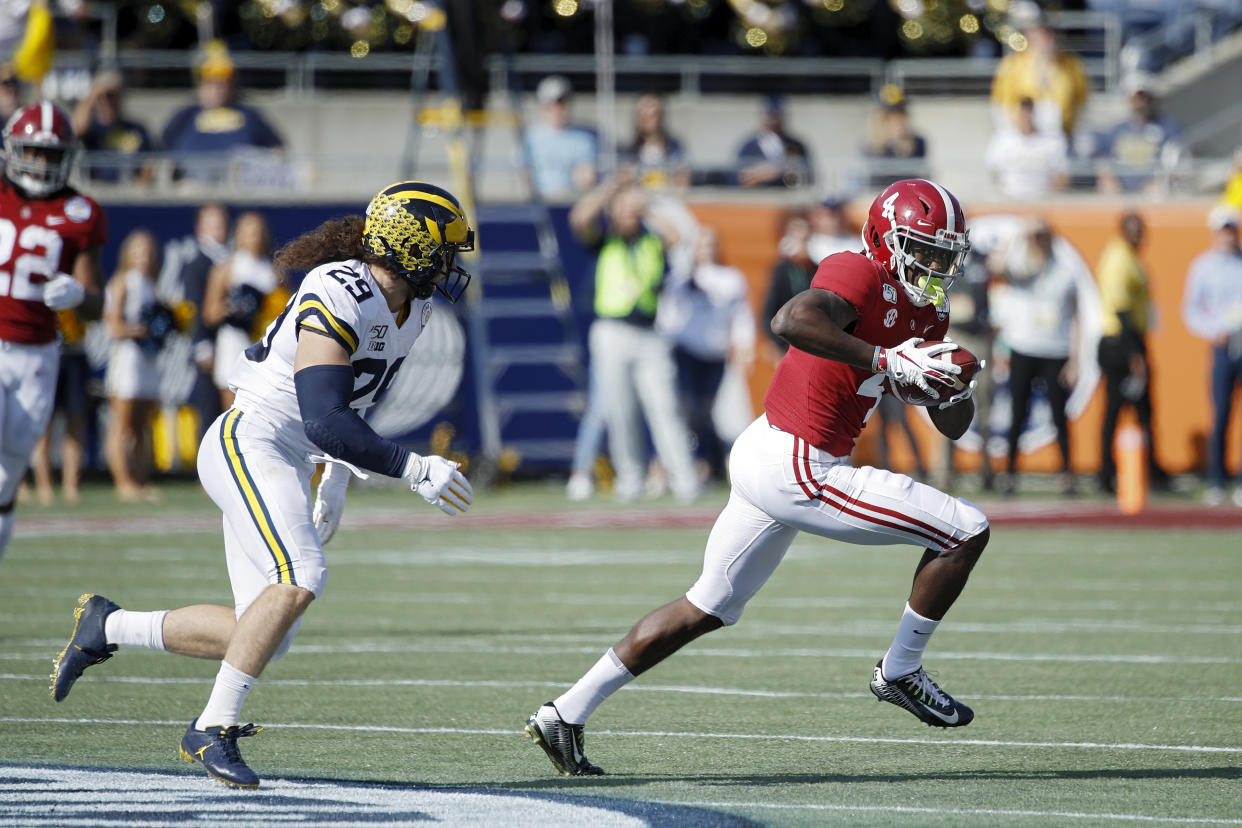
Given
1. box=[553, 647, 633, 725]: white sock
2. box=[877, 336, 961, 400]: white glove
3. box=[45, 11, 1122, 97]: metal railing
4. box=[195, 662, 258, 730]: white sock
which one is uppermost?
box=[45, 11, 1122, 97]: metal railing

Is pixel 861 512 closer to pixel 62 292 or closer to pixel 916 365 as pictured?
pixel 916 365

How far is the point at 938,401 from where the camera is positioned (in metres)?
4.75

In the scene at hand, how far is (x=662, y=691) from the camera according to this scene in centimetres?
638

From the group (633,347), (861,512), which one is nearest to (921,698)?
→ (861,512)

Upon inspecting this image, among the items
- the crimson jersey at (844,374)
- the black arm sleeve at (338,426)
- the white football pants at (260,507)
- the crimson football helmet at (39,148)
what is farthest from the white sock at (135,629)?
the crimson football helmet at (39,148)

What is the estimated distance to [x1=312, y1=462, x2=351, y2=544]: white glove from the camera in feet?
16.7

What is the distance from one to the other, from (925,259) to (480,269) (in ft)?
34.3

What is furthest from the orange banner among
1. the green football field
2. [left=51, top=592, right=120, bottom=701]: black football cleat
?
[left=51, top=592, right=120, bottom=701]: black football cleat

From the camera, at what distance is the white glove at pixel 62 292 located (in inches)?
287

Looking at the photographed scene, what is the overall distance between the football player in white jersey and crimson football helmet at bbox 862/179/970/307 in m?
1.23

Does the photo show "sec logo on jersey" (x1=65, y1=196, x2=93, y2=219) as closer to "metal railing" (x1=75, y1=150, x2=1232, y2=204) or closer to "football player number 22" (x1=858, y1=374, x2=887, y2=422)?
"football player number 22" (x1=858, y1=374, x2=887, y2=422)

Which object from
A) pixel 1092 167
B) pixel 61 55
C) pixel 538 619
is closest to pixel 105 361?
pixel 61 55

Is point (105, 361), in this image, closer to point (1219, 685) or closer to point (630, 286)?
point (630, 286)

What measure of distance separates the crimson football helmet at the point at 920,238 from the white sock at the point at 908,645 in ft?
3.07
